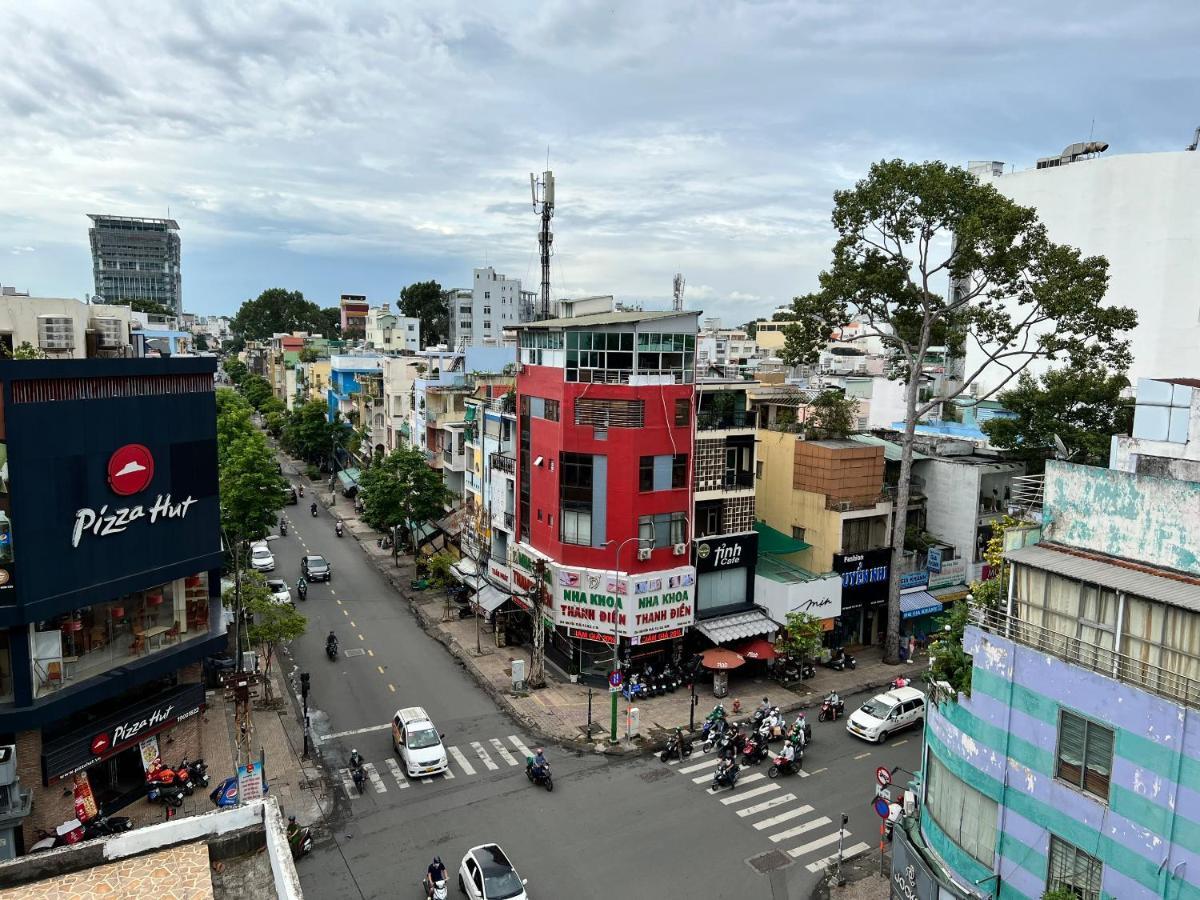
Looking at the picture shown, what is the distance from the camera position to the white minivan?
28828mm

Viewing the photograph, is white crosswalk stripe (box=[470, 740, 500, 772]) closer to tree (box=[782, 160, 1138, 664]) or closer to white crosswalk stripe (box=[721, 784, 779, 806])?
white crosswalk stripe (box=[721, 784, 779, 806])

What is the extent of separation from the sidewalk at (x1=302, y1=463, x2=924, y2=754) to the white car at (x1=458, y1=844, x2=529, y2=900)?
29.4ft

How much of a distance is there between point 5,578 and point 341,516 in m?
51.2

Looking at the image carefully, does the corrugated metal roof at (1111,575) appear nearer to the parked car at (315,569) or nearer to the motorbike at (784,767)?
the motorbike at (784,767)

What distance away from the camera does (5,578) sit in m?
21.9

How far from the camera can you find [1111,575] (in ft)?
53.5

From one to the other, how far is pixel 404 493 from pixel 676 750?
2970 centimetres

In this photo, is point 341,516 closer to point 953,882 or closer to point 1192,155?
point 953,882

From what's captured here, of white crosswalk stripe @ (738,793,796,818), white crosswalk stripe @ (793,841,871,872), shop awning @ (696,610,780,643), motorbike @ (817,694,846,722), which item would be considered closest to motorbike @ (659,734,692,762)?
white crosswalk stripe @ (738,793,796,818)

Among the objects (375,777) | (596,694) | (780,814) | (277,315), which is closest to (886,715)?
(780,814)

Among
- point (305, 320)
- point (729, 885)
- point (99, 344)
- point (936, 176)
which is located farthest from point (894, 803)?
point (305, 320)

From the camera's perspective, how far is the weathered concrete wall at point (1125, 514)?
1589cm

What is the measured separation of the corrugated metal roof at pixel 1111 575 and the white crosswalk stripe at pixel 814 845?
11629mm

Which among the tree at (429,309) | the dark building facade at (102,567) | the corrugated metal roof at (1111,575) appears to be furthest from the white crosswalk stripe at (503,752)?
the tree at (429,309)
